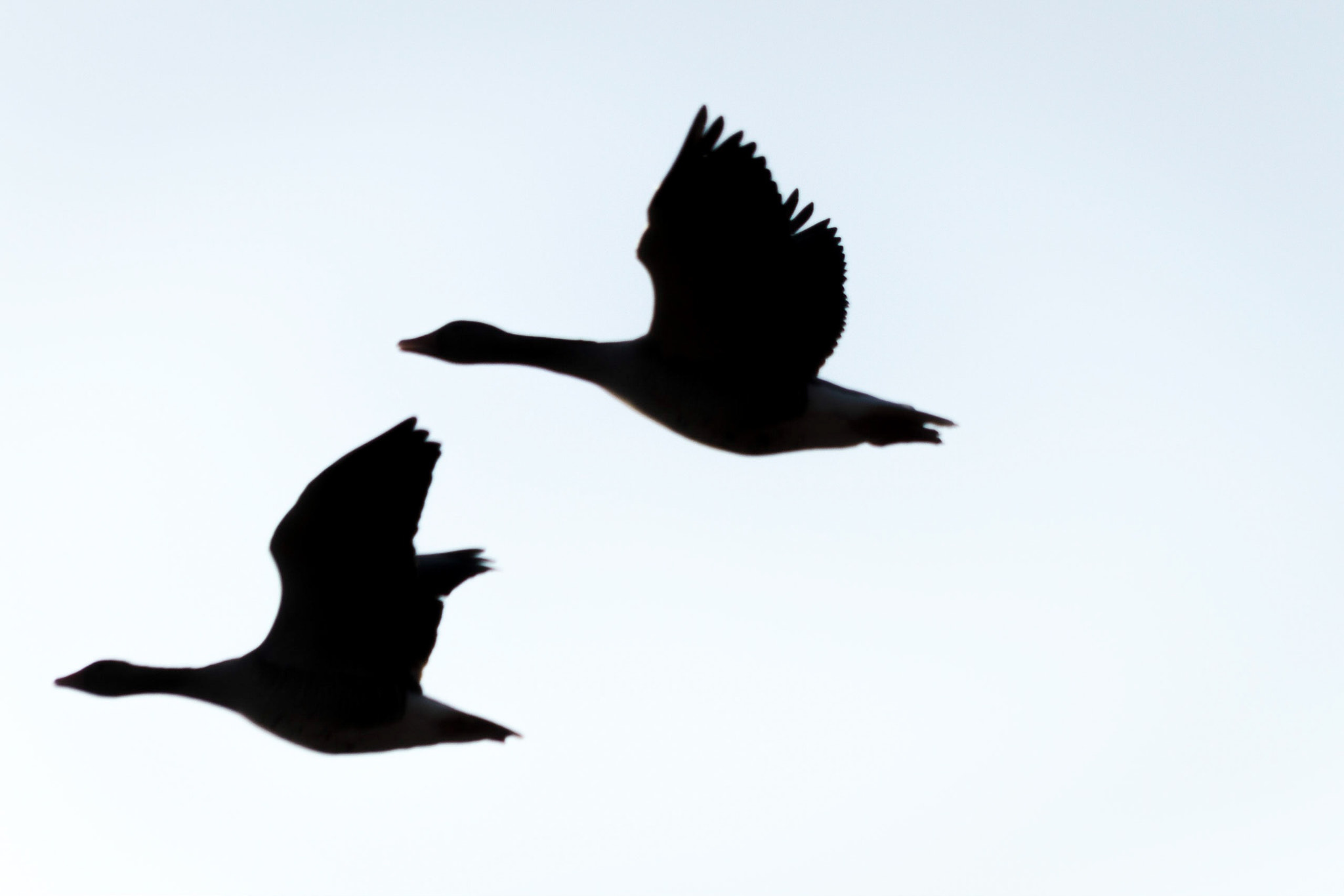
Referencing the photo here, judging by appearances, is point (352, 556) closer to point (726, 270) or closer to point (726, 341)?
point (726, 341)

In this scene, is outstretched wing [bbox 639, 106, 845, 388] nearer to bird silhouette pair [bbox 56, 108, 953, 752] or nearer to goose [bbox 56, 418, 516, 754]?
bird silhouette pair [bbox 56, 108, 953, 752]

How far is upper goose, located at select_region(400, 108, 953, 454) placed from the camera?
10055 mm

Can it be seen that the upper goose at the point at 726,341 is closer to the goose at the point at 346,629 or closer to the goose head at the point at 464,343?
the goose head at the point at 464,343

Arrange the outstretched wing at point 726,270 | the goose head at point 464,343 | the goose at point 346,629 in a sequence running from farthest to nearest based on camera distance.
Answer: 1. the goose head at point 464,343
2. the goose at point 346,629
3. the outstretched wing at point 726,270

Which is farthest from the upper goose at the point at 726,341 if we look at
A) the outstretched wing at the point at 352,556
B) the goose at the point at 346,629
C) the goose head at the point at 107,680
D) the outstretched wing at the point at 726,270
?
the goose head at the point at 107,680

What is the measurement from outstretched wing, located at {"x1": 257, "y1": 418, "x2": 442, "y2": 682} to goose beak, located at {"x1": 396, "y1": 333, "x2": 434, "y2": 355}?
54 cm

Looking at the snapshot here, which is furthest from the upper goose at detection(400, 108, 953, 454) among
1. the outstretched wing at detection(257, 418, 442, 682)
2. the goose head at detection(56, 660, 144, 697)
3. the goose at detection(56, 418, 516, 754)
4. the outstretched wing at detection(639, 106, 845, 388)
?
the goose head at detection(56, 660, 144, 697)

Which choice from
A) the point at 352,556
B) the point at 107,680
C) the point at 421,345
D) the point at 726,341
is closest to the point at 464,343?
the point at 421,345

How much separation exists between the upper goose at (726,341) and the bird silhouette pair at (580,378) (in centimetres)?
1

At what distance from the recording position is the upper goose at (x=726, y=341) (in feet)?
33.0

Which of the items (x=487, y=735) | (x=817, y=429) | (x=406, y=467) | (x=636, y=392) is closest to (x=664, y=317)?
(x=636, y=392)

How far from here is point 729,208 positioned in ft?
33.2

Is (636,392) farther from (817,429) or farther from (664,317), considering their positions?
(817,429)

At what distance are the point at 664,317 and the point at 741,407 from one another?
0.77 meters
